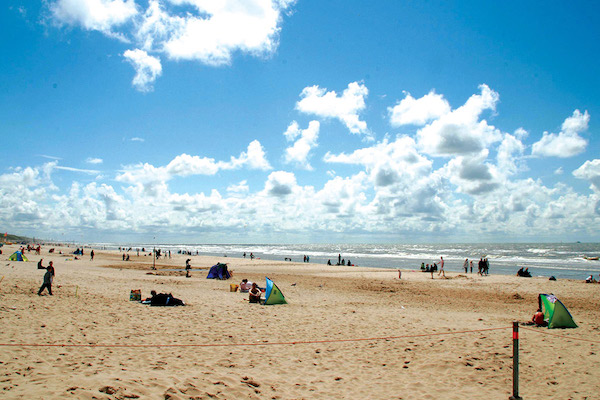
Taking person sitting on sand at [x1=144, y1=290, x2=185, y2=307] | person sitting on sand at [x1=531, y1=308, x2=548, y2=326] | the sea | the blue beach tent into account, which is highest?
person sitting on sand at [x1=531, y1=308, x2=548, y2=326]

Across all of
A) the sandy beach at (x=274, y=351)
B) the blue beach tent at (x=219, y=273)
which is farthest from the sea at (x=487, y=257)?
the sandy beach at (x=274, y=351)

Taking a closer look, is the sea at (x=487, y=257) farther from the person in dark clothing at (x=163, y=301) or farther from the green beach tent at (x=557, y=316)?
the person in dark clothing at (x=163, y=301)

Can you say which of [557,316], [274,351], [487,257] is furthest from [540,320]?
[487,257]

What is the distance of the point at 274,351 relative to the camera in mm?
8672

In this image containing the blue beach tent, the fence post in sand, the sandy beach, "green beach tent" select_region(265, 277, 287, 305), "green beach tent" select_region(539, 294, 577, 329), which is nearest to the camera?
the fence post in sand

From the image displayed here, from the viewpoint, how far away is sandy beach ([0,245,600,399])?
6176mm

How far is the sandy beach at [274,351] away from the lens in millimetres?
6176

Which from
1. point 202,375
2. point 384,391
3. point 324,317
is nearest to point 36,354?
point 202,375

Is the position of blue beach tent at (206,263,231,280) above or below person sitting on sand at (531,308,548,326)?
below

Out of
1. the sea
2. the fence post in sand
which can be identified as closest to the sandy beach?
the fence post in sand

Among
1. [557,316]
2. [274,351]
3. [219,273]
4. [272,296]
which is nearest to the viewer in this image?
[274,351]

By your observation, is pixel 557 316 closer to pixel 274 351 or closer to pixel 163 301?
pixel 274 351

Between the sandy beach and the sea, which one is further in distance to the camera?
the sea

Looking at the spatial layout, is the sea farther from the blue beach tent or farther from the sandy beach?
the sandy beach
